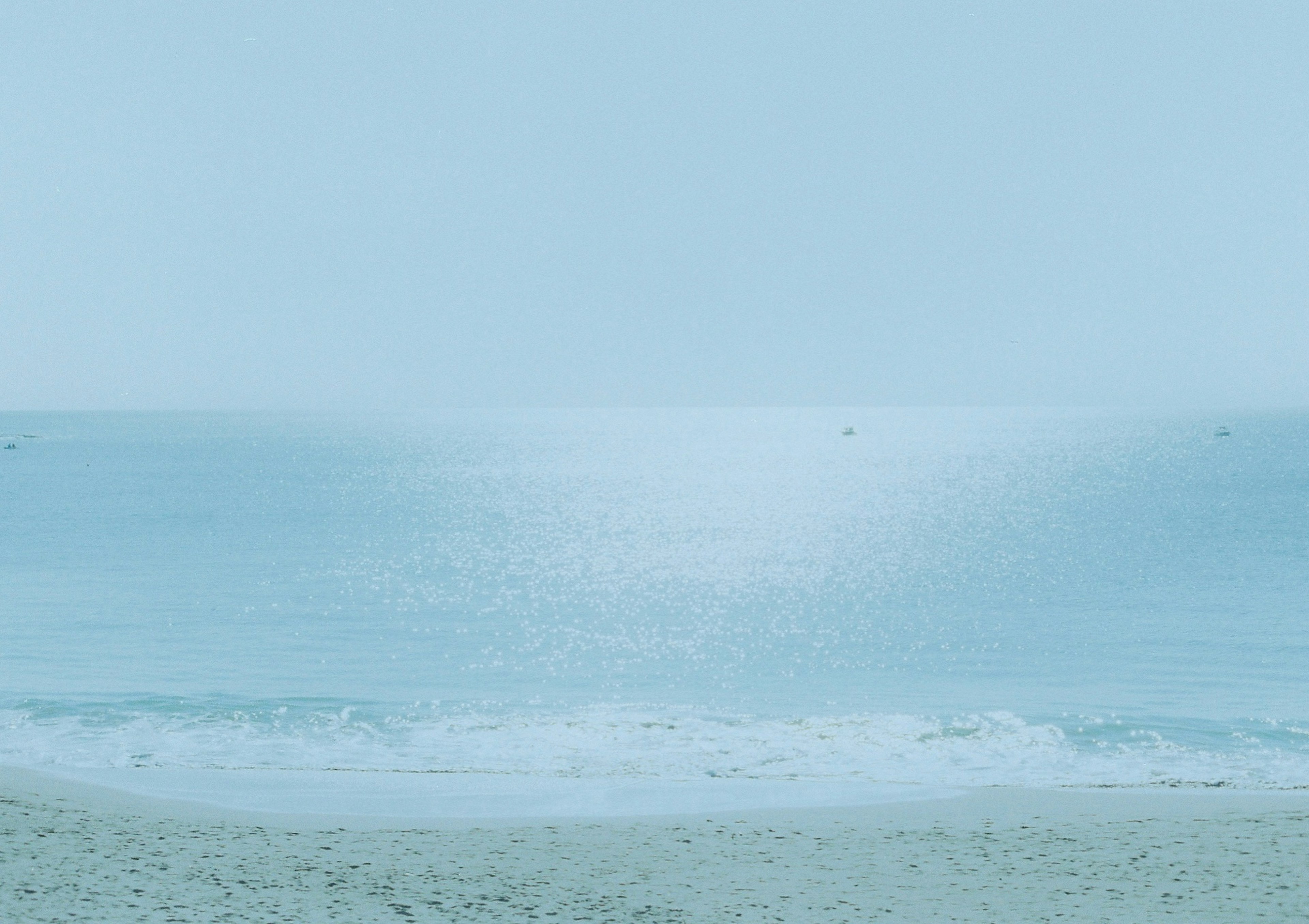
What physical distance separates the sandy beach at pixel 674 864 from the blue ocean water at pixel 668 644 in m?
3.45

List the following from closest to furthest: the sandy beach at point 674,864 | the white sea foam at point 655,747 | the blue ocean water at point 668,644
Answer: the sandy beach at point 674,864, the white sea foam at point 655,747, the blue ocean water at point 668,644

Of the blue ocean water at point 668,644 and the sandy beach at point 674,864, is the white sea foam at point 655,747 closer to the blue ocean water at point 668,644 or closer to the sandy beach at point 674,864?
the blue ocean water at point 668,644

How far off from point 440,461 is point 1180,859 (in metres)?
187

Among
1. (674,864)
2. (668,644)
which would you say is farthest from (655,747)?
(668,644)

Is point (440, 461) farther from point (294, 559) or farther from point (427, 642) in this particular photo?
point (427, 642)

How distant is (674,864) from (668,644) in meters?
22.5

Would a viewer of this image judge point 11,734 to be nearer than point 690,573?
Yes

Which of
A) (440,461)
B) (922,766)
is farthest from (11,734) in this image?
(440,461)

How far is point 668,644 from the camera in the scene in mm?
36344

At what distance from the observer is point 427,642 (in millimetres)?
36938

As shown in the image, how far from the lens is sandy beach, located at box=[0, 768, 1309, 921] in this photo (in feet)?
39.3

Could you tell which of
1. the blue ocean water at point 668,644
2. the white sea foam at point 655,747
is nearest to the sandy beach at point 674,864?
the white sea foam at point 655,747

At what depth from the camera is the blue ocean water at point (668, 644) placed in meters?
21.9

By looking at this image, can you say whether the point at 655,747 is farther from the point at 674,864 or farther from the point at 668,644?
the point at 668,644
